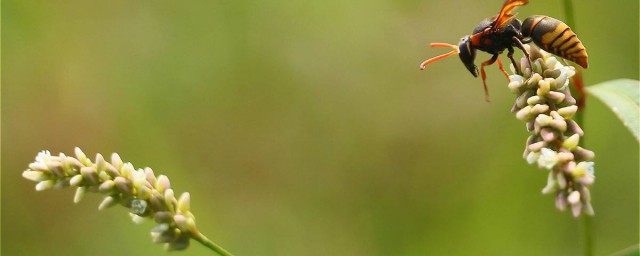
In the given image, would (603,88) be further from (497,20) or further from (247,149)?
(247,149)

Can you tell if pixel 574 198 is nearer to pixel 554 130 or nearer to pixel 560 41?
pixel 554 130

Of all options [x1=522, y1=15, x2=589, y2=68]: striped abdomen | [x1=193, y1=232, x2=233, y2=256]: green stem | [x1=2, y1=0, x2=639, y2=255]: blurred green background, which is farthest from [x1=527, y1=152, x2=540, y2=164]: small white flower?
[x1=2, y1=0, x2=639, y2=255]: blurred green background

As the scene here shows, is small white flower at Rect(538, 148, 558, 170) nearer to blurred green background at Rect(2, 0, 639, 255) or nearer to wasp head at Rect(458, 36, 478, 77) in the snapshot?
wasp head at Rect(458, 36, 478, 77)

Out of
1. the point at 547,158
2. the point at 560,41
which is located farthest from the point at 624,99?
the point at 547,158

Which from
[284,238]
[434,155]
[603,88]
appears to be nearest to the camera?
[603,88]

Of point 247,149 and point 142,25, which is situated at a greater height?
point 142,25

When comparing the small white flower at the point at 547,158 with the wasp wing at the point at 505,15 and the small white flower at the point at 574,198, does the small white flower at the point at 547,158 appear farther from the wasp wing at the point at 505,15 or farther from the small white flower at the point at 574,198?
the wasp wing at the point at 505,15

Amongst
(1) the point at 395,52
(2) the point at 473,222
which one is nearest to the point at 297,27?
(1) the point at 395,52
